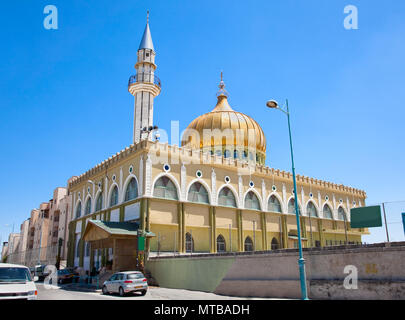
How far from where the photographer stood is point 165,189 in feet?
99.2

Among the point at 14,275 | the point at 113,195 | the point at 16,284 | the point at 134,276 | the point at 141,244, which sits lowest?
the point at 134,276

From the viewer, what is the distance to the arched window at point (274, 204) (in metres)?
37.7

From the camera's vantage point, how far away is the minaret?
36.1 meters

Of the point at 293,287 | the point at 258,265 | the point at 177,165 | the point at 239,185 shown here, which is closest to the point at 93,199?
the point at 177,165

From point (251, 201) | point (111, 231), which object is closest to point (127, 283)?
point (111, 231)

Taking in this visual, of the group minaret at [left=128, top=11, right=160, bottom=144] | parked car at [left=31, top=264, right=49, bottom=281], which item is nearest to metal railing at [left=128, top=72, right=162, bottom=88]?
minaret at [left=128, top=11, right=160, bottom=144]

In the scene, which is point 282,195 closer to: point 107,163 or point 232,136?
point 232,136

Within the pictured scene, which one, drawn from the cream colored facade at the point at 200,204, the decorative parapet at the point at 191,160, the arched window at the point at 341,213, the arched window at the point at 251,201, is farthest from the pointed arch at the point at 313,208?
the arched window at the point at 251,201

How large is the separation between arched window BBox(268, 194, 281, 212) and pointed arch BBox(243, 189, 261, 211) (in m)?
1.66

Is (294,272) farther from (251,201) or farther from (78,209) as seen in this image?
(78,209)

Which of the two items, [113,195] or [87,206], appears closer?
[113,195]

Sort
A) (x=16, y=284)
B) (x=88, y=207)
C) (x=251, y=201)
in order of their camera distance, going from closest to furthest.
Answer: (x=16, y=284) < (x=251, y=201) < (x=88, y=207)

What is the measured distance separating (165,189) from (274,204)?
44.1 ft

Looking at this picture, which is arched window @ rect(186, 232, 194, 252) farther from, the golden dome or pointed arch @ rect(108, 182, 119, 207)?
the golden dome
